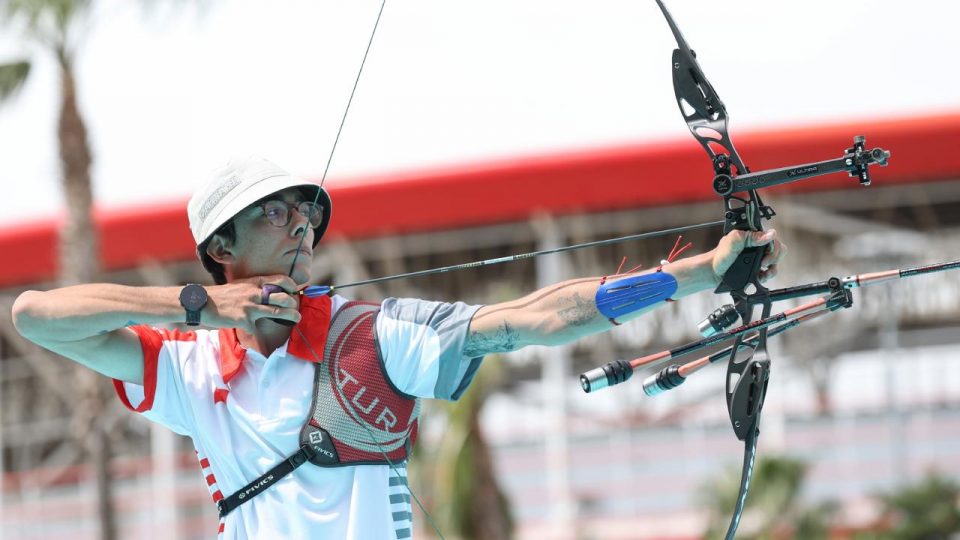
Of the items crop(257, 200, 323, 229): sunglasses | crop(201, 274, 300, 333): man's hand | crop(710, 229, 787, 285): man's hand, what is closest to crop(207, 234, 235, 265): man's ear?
crop(257, 200, 323, 229): sunglasses

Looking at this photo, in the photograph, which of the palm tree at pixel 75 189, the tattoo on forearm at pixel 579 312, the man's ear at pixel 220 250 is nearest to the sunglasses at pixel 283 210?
the man's ear at pixel 220 250

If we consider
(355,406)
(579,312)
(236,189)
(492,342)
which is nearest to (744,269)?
(579,312)

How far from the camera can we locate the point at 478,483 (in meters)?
13.1

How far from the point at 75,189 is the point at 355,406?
995 cm

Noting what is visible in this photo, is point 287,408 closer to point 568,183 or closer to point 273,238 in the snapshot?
point 273,238

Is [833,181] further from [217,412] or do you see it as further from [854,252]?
[217,412]

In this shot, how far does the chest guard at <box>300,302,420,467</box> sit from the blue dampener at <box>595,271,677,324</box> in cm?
52

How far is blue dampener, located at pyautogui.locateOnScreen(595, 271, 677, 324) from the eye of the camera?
3135 mm

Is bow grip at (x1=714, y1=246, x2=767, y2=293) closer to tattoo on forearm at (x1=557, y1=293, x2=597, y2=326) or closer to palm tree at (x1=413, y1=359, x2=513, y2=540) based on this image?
tattoo on forearm at (x1=557, y1=293, x2=597, y2=326)

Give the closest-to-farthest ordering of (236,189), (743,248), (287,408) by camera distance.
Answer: (743,248) → (287,408) → (236,189)

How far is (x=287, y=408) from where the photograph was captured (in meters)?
3.29

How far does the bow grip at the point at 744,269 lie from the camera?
309cm

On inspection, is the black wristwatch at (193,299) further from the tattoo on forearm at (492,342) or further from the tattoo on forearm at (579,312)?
the tattoo on forearm at (579,312)

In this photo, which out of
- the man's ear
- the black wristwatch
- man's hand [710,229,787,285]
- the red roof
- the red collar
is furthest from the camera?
the red roof
